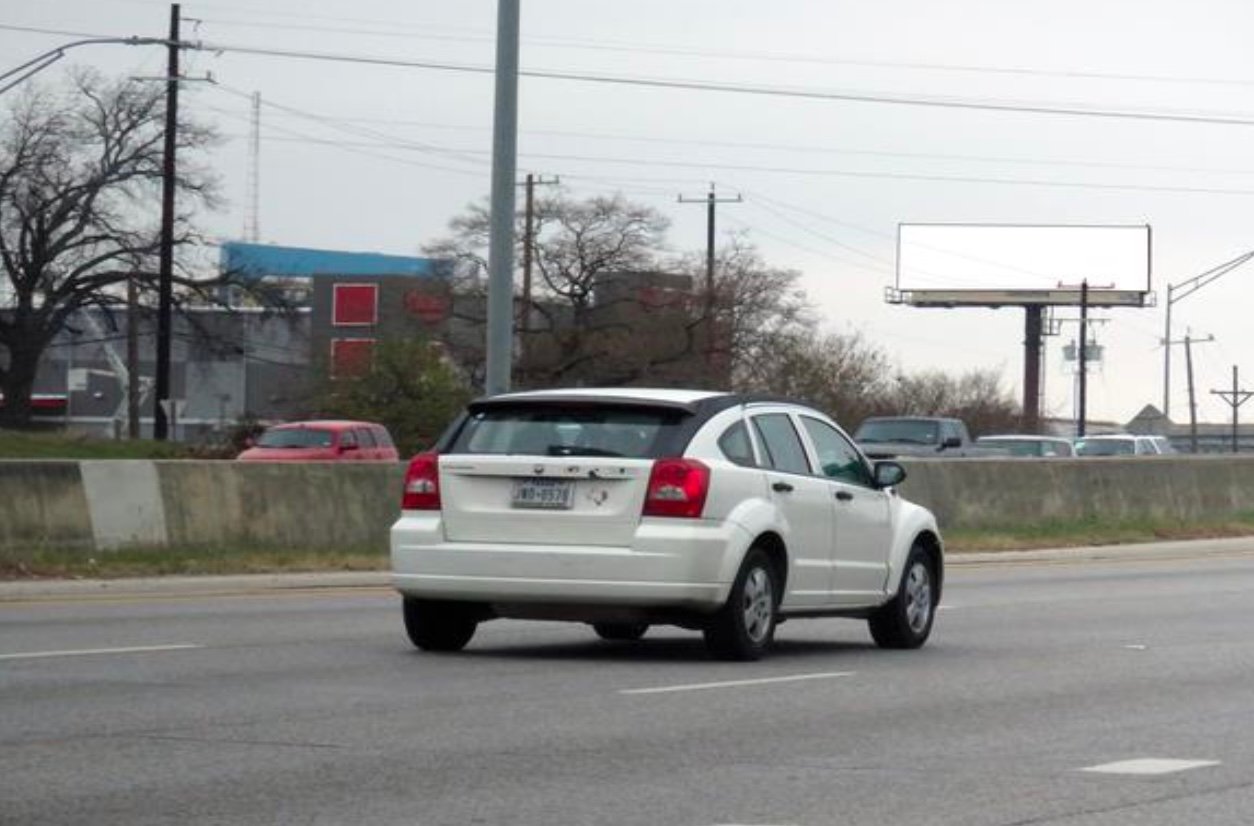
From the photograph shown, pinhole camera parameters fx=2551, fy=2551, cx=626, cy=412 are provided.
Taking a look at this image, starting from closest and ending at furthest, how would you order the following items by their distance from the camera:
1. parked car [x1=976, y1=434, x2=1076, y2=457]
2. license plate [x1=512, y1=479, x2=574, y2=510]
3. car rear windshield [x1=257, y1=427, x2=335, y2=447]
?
license plate [x1=512, y1=479, x2=574, y2=510] → car rear windshield [x1=257, y1=427, x2=335, y2=447] → parked car [x1=976, y1=434, x2=1076, y2=457]

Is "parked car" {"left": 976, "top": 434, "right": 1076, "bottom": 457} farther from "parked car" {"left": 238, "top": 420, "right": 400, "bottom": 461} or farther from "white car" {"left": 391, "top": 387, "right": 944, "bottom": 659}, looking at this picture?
"white car" {"left": 391, "top": 387, "right": 944, "bottom": 659}

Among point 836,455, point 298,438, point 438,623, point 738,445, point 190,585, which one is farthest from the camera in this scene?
point 298,438

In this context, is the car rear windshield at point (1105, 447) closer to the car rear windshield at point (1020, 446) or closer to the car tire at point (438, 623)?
the car rear windshield at point (1020, 446)

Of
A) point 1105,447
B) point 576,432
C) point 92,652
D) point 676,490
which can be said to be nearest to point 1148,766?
point 676,490

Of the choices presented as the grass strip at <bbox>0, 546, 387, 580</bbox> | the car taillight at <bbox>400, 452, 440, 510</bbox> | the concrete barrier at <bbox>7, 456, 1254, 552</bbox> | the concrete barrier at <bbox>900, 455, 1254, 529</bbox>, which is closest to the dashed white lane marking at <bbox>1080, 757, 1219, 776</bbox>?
the car taillight at <bbox>400, 452, 440, 510</bbox>

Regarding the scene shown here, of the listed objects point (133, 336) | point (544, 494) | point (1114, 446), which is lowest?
point (544, 494)

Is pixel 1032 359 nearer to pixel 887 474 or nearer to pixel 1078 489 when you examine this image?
pixel 1078 489

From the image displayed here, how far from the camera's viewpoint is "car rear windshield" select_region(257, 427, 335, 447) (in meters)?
45.2

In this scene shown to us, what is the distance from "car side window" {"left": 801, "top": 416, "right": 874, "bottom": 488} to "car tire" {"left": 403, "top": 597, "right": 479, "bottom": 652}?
2.62 metres

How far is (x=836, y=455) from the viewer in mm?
17344

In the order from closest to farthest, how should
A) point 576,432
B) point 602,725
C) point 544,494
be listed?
1. point 602,725
2. point 544,494
3. point 576,432

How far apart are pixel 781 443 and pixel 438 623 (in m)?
2.52

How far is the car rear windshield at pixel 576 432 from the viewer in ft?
51.3

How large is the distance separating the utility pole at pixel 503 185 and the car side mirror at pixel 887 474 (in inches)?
402
